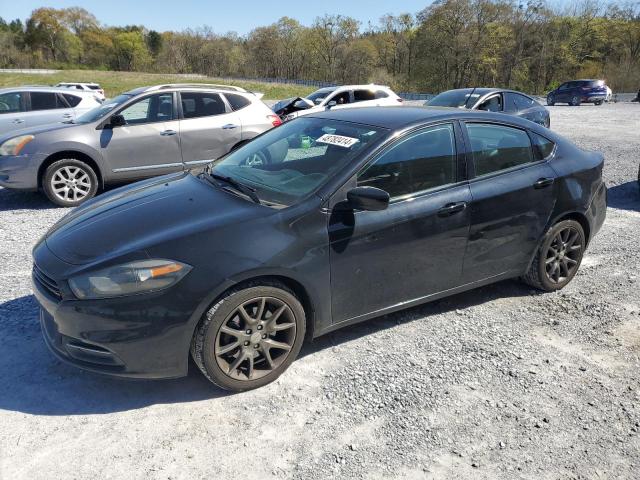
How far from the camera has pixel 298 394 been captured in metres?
3.07

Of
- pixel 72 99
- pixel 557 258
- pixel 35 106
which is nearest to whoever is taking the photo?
pixel 557 258

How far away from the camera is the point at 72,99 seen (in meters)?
11.3

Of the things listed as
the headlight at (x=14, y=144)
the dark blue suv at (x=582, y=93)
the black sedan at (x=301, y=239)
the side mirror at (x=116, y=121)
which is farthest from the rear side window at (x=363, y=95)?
the dark blue suv at (x=582, y=93)

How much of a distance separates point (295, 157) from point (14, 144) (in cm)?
521

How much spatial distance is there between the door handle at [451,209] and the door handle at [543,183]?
81 cm

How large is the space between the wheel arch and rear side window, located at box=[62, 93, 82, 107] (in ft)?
16.0

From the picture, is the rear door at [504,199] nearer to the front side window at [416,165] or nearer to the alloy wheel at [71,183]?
the front side window at [416,165]

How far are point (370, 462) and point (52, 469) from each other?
1.56 metres

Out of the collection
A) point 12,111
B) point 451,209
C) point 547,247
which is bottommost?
point 547,247

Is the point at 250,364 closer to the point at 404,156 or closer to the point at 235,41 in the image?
the point at 404,156

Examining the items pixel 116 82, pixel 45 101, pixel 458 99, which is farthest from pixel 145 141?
Result: pixel 116 82

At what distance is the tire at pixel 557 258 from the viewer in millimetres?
4263

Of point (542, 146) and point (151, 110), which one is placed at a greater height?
point (151, 110)

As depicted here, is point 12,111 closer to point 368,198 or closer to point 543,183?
point 368,198
